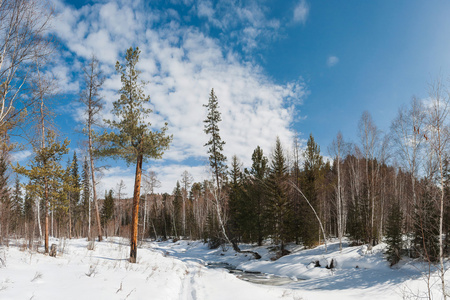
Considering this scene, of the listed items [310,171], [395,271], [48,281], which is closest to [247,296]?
[48,281]

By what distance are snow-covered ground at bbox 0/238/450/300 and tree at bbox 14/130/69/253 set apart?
10.8 feet

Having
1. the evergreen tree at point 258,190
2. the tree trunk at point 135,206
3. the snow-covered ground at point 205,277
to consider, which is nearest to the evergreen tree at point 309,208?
the snow-covered ground at point 205,277

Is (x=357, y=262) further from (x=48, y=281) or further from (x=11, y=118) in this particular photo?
(x=11, y=118)

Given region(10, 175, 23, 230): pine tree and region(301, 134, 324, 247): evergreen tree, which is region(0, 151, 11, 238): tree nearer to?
region(10, 175, 23, 230): pine tree

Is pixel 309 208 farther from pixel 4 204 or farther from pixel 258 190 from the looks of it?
pixel 4 204

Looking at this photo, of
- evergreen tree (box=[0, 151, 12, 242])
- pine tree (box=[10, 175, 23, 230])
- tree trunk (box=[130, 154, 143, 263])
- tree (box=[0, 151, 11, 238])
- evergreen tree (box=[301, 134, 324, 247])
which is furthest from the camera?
pine tree (box=[10, 175, 23, 230])

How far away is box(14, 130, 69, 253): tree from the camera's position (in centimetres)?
1409

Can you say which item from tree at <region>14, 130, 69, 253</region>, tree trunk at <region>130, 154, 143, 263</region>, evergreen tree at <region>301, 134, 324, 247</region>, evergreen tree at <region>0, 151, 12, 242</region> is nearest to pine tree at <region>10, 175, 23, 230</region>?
evergreen tree at <region>0, 151, 12, 242</region>

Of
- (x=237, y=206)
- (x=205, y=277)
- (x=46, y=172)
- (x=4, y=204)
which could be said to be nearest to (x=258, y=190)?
(x=237, y=206)

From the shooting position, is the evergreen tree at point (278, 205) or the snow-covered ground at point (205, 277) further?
the evergreen tree at point (278, 205)

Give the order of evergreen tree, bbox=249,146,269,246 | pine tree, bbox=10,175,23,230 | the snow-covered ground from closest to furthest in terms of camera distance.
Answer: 1. the snow-covered ground
2. evergreen tree, bbox=249,146,269,246
3. pine tree, bbox=10,175,23,230

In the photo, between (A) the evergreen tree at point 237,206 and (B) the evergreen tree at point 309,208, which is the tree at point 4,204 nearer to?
(A) the evergreen tree at point 237,206

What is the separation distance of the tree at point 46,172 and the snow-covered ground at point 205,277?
10.8ft

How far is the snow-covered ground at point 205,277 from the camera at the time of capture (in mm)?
6402
